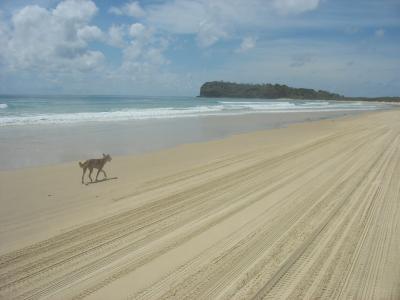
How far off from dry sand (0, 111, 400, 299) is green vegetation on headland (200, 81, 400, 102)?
135216mm

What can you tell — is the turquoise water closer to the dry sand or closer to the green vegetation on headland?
the dry sand

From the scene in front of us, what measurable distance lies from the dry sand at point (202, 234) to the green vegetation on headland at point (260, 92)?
135216mm

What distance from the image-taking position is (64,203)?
634 centimetres

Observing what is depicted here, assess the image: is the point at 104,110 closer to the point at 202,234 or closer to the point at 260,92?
the point at 202,234

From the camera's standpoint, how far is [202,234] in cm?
489

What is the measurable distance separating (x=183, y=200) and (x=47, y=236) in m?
2.37

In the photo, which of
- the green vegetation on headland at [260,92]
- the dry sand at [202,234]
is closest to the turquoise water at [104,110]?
the dry sand at [202,234]

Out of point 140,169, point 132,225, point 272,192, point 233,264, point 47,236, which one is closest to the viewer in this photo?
point 233,264

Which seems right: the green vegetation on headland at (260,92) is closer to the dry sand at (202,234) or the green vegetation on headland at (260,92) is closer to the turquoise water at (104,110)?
the turquoise water at (104,110)

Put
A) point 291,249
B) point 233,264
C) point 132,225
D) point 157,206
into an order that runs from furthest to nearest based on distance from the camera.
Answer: point 157,206, point 132,225, point 291,249, point 233,264

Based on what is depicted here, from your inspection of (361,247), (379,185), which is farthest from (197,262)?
(379,185)

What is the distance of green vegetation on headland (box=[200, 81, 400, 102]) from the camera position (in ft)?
461

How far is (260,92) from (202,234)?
469 feet

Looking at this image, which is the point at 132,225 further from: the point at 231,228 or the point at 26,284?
the point at 26,284
